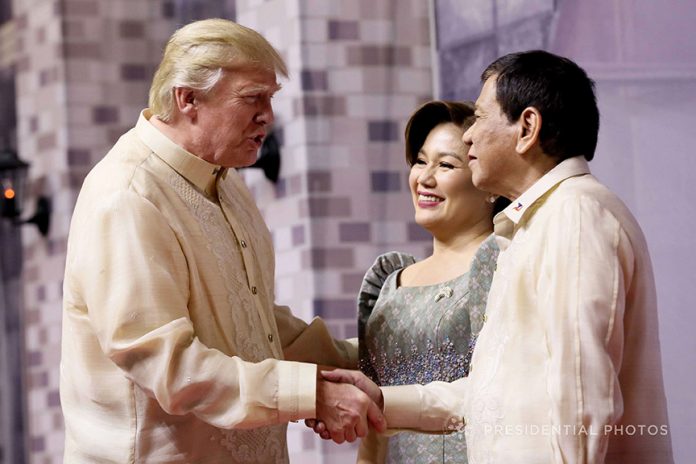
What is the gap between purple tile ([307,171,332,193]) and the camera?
5141 mm

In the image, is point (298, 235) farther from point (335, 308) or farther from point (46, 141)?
point (46, 141)

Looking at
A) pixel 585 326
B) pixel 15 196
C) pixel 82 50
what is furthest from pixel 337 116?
pixel 585 326

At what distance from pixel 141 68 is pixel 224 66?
11.9 feet

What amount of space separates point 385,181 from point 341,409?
2.38m

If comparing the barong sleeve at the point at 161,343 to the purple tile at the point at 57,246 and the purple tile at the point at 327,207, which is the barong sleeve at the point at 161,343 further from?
the purple tile at the point at 57,246

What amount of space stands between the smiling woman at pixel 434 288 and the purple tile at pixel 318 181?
151 centimetres

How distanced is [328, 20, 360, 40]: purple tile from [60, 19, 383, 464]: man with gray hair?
1.92 metres

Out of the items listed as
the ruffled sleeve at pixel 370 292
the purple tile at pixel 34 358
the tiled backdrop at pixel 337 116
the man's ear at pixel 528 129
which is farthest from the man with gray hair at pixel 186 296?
the purple tile at pixel 34 358

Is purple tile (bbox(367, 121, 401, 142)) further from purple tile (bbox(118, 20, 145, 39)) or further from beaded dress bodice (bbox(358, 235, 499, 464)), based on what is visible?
purple tile (bbox(118, 20, 145, 39))

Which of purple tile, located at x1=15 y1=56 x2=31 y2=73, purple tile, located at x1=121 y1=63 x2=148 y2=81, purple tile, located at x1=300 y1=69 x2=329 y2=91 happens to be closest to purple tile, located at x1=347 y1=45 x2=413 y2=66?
purple tile, located at x1=300 y1=69 x2=329 y2=91

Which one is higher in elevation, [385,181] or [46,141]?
[46,141]

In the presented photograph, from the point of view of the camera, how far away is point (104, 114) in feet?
21.7

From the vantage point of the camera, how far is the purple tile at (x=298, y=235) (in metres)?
5.16

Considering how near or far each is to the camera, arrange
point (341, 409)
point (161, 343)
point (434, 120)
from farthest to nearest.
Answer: point (434, 120) → point (341, 409) → point (161, 343)
